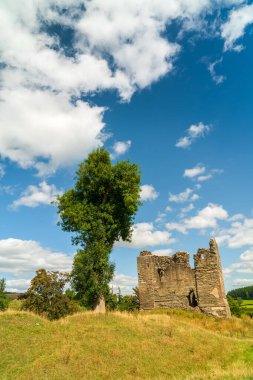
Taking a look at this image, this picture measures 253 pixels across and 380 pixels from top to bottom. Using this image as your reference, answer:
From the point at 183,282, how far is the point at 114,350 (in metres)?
13.3

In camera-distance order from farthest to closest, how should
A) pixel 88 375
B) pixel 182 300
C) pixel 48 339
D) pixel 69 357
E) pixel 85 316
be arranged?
pixel 182 300, pixel 85 316, pixel 48 339, pixel 69 357, pixel 88 375

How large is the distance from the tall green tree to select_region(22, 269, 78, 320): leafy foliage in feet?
36.5

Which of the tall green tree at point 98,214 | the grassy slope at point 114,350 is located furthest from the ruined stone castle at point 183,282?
the grassy slope at point 114,350

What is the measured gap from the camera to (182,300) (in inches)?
1001

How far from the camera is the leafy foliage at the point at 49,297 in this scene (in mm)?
32406

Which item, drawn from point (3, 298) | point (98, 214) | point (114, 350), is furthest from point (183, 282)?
point (3, 298)

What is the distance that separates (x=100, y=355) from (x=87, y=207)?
1175 cm

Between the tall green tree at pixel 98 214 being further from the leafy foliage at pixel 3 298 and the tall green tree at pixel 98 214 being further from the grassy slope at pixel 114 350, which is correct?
the leafy foliage at pixel 3 298

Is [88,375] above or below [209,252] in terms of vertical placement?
below

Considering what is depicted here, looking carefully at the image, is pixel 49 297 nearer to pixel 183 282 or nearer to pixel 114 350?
pixel 183 282

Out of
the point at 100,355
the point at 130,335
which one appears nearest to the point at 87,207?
the point at 130,335

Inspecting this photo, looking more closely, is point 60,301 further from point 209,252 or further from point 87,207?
point 209,252

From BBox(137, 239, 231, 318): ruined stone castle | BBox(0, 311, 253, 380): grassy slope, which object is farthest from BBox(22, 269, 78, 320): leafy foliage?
BBox(0, 311, 253, 380): grassy slope

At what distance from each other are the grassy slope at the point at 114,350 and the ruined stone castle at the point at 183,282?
21.4 feet
